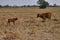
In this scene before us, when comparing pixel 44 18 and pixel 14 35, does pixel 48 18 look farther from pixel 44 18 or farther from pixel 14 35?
pixel 14 35

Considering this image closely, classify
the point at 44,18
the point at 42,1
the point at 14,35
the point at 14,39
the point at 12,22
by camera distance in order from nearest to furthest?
the point at 14,39 < the point at 14,35 < the point at 12,22 < the point at 44,18 < the point at 42,1

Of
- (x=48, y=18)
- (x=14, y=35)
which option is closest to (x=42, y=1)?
(x=48, y=18)

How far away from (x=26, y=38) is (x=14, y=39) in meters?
0.77

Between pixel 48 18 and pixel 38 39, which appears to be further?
pixel 48 18

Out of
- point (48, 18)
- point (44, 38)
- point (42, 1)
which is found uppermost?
point (44, 38)

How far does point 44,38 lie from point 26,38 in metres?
1.13

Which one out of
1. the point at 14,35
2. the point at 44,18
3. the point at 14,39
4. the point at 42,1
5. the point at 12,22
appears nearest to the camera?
the point at 14,39

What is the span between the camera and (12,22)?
20797mm

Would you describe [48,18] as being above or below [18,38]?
below

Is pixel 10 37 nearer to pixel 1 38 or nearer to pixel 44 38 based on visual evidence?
pixel 1 38

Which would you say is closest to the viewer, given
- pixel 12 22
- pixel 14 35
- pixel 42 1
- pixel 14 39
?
pixel 14 39

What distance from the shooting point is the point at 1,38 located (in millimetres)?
12227

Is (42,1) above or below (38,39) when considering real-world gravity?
below

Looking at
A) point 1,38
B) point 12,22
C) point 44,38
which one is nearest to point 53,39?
point 44,38
